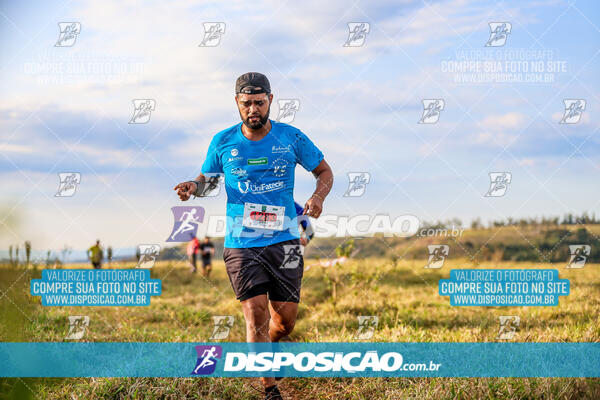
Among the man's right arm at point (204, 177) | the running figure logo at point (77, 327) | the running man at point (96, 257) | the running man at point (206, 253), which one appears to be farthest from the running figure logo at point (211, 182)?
the running man at point (206, 253)

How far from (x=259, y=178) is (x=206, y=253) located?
10.4 metres

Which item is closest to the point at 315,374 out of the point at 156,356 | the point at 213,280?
the point at 156,356

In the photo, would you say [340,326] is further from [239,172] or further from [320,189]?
[239,172]

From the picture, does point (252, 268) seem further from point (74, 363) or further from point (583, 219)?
point (583, 219)

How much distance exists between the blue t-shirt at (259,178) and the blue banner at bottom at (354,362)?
93cm

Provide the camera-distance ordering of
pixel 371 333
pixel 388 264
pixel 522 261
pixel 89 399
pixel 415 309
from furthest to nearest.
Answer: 1. pixel 522 261
2. pixel 388 264
3. pixel 415 309
4. pixel 371 333
5. pixel 89 399

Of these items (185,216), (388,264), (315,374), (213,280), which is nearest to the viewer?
(315,374)

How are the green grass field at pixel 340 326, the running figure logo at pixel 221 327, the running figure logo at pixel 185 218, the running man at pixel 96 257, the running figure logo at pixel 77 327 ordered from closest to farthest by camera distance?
the green grass field at pixel 340 326, the running figure logo at pixel 185 218, the running figure logo at pixel 77 327, the running figure logo at pixel 221 327, the running man at pixel 96 257

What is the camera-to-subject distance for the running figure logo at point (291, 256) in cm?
455

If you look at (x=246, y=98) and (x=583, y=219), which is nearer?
(x=246, y=98)

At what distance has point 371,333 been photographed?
612 cm

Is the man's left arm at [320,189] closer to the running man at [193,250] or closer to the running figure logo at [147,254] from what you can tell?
the running figure logo at [147,254]

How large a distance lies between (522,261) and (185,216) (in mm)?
8484

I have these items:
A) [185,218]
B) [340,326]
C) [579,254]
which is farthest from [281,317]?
A: [579,254]
